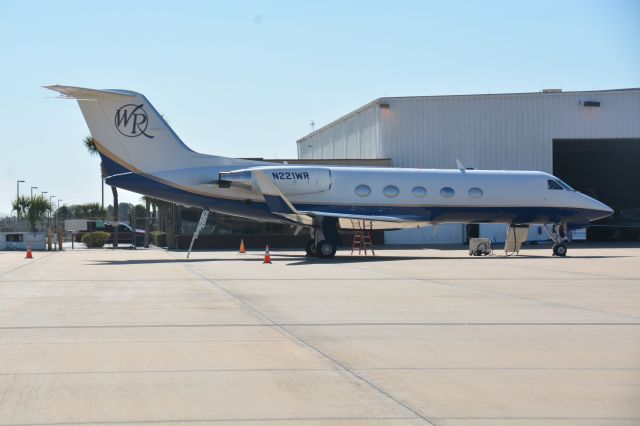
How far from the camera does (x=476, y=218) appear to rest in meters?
30.3

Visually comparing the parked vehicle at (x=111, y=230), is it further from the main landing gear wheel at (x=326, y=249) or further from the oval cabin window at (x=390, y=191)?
the oval cabin window at (x=390, y=191)

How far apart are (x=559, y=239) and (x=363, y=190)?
7.91m

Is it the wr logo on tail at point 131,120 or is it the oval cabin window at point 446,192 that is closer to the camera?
the wr logo on tail at point 131,120

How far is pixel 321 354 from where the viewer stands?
831cm

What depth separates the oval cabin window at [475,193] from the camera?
97.3 feet

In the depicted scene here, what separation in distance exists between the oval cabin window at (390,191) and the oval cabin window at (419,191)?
605 mm

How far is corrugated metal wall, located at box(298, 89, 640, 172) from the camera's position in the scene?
4444 centimetres

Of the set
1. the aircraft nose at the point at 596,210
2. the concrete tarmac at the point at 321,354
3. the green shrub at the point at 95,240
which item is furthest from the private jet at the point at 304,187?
the green shrub at the point at 95,240

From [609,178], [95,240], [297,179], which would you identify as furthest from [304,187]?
[609,178]

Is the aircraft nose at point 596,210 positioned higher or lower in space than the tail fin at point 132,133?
lower

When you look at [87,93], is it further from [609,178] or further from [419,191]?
[609,178]

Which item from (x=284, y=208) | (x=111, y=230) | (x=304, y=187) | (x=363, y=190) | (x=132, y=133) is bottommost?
(x=111, y=230)

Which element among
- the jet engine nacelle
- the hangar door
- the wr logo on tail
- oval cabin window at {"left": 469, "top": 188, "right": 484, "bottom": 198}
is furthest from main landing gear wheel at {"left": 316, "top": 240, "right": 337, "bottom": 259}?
the hangar door

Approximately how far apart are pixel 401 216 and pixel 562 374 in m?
22.0
